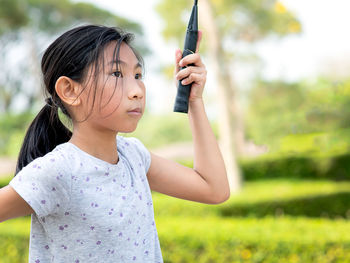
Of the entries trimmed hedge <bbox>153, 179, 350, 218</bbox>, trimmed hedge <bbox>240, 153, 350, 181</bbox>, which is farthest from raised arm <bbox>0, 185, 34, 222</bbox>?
trimmed hedge <bbox>240, 153, 350, 181</bbox>

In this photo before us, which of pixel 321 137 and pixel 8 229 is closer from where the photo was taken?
pixel 8 229

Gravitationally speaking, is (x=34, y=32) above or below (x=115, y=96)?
above

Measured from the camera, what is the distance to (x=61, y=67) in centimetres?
97

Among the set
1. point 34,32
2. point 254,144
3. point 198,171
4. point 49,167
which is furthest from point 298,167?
point 34,32

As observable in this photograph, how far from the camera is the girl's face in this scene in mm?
940

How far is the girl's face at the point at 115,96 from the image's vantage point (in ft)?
3.09

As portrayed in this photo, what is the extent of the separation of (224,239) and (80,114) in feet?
9.31

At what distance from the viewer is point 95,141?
3.23 ft

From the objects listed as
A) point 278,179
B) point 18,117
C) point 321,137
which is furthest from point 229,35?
point 18,117

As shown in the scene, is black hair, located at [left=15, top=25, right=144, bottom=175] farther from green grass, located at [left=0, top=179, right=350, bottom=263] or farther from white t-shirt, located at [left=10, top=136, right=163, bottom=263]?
green grass, located at [left=0, top=179, right=350, bottom=263]

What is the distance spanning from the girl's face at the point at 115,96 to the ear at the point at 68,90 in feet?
0.06

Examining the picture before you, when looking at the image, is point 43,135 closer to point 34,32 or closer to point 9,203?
point 9,203

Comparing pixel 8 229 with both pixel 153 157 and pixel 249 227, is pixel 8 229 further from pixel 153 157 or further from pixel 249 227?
pixel 153 157

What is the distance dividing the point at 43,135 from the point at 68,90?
16 cm
